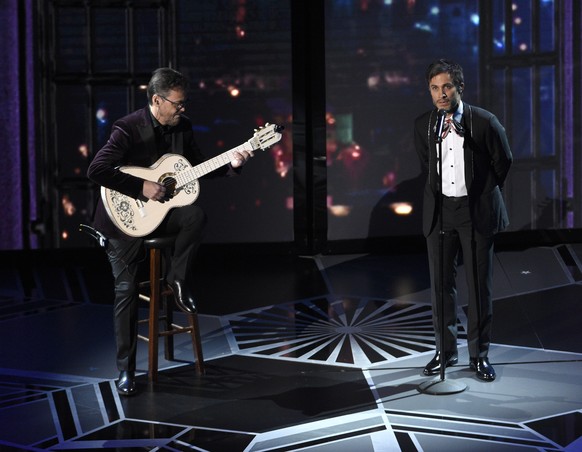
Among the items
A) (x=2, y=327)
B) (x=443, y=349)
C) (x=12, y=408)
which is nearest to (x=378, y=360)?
(x=443, y=349)

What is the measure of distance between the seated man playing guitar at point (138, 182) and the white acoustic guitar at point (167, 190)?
0.07ft

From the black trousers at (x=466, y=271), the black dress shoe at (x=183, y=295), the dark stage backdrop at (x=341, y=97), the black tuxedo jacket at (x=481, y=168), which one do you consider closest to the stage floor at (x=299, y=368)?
the black trousers at (x=466, y=271)

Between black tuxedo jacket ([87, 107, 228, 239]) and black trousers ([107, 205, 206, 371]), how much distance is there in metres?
0.09

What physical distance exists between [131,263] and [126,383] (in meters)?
0.57

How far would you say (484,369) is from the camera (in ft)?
17.1

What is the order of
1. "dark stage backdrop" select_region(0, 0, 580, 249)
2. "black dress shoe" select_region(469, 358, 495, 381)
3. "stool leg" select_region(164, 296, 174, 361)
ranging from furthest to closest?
"dark stage backdrop" select_region(0, 0, 580, 249) < "stool leg" select_region(164, 296, 174, 361) < "black dress shoe" select_region(469, 358, 495, 381)

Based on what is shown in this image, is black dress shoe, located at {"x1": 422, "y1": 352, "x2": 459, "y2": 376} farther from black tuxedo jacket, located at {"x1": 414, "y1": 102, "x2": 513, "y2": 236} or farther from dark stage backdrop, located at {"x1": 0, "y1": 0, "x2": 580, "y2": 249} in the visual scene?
dark stage backdrop, located at {"x1": 0, "y1": 0, "x2": 580, "y2": 249}

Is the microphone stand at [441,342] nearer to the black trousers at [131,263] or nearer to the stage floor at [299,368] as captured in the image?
the stage floor at [299,368]

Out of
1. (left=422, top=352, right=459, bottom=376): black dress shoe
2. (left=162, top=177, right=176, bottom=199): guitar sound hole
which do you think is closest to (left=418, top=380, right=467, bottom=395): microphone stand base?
(left=422, top=352, right=459, bottom=376): black dress shoe

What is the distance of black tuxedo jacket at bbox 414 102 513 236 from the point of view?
5031mm

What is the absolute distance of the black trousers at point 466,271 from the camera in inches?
202

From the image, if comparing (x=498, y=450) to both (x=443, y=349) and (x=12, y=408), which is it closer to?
(x=443, y=349)

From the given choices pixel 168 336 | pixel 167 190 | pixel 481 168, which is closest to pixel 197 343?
pixel 168 336

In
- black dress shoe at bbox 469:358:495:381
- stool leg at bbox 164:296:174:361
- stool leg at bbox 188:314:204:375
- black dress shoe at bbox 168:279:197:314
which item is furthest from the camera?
stool leg at bbox 164:296:174:361
